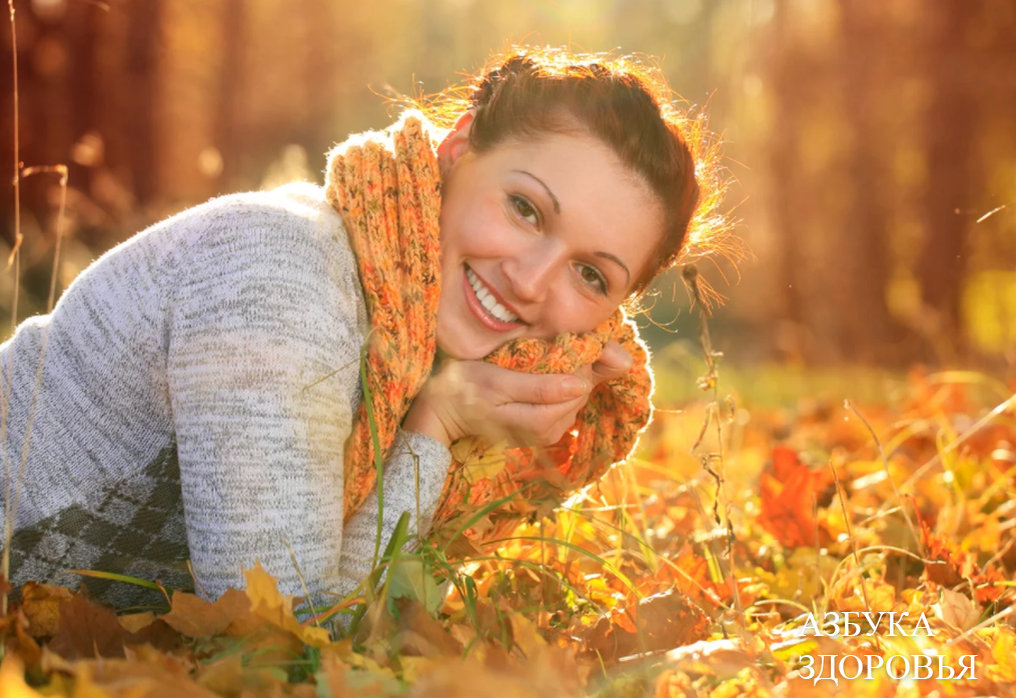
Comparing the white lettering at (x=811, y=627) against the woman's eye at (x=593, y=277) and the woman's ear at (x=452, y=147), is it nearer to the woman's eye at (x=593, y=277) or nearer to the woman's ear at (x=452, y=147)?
the woman's eye at (x=593, y=277)

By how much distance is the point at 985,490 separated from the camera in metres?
2.65

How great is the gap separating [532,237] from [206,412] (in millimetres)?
769

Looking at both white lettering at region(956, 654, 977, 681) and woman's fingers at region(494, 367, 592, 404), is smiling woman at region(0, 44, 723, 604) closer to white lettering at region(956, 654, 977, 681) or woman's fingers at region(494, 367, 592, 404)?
woman's fingers at region(494, 367, 592, 404)

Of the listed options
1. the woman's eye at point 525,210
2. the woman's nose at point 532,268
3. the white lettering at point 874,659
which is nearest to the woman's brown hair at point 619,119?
the woman's eye at point 525,210

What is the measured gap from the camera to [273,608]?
1.33m

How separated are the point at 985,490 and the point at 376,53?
57.2ft

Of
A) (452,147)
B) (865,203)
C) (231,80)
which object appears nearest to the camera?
(452,147)

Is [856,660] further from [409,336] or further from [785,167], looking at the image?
[785,167]

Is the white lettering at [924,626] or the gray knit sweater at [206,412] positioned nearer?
the gray knit sweater at [206,412]

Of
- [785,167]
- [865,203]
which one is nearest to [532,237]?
[865,203]

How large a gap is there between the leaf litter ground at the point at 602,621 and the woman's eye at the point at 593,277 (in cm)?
41

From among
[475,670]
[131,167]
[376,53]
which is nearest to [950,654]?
[475,670]

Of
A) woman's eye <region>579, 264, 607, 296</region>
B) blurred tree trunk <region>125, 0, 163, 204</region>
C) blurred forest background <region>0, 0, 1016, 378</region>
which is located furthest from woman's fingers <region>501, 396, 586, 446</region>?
blurred tree trunk <region>125, 0, 163, 204</region>

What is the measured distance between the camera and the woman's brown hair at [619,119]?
6.65 ft
